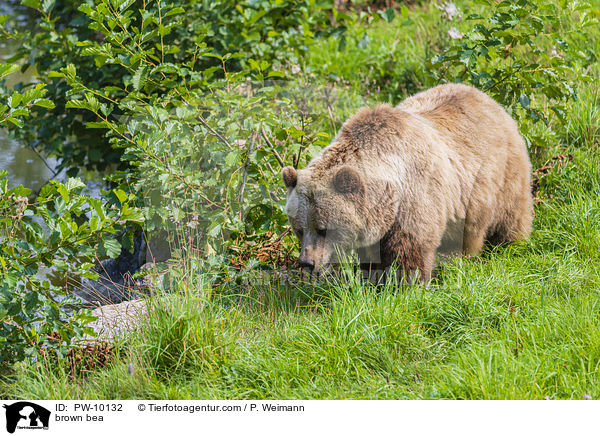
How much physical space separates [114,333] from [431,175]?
94.2 inches

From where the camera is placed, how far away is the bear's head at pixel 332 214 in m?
4.08

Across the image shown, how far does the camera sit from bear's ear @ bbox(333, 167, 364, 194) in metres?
4.03

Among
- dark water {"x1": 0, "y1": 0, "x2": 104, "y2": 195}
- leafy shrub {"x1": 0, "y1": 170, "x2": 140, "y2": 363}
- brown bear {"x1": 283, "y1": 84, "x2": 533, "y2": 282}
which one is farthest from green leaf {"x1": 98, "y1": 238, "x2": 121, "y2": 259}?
dark water {"x1": 0, "y1": 0, "x2": 104, "y2": 195}

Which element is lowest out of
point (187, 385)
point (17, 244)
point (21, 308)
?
point (187, 385)

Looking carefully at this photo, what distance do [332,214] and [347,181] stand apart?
0.24 meters

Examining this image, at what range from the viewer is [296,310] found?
14.5ft

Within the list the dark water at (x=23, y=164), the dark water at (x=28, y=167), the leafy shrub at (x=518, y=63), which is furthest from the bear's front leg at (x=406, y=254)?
the dark water at (x=23, y=164)

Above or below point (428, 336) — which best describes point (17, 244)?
above

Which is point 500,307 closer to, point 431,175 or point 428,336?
point 428,336

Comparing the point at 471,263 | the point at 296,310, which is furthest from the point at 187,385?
the point at 471,263

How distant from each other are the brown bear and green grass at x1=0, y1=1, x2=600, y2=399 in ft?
0.91

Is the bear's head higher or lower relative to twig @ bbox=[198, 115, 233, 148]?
lower
